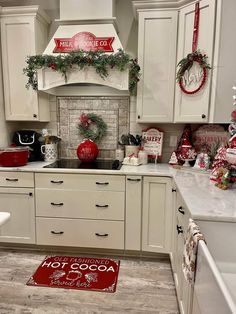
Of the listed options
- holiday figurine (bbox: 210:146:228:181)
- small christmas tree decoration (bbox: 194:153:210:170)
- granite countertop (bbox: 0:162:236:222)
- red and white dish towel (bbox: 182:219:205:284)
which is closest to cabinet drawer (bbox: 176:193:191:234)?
granite countertop (bbox: 0:162:236:222)

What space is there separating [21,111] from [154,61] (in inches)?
61.7

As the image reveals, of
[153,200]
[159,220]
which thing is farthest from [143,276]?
[153,200]

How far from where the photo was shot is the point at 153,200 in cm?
247

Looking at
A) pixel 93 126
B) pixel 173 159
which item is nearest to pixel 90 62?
pixel 93 126

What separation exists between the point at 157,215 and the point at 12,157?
62.5 inches

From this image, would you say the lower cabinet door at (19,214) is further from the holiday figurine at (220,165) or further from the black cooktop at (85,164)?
the holiday figurine at (220,165)

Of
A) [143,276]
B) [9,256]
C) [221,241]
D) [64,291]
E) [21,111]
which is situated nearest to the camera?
[221,241]

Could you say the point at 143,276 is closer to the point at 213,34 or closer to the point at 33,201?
the point at 33,201

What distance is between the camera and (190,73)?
242 centimetres

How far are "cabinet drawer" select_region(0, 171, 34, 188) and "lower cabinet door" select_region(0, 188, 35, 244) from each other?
0.05 m

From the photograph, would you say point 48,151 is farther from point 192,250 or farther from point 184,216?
point 192,250

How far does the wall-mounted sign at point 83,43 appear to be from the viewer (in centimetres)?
250

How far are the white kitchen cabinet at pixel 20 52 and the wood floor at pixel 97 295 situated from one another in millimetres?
1636

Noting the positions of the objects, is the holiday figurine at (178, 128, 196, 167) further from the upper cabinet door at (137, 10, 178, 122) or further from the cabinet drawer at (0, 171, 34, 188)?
the cabinet drawer at (0, 171, 34, 188)
